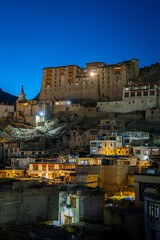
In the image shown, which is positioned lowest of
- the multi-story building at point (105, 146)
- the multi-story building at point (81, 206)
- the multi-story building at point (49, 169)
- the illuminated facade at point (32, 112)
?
the multi-story building at point (81, 206)

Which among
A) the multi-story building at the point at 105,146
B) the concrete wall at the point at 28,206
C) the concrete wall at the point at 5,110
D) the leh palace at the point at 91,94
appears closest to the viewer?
the concrete wall at the point at 28,206

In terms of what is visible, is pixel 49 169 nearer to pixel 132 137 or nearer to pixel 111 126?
pixel 132 137

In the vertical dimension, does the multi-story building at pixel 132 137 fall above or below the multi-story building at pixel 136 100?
below

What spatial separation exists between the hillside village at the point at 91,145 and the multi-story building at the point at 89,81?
0.30 metres

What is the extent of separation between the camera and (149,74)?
3359 inches

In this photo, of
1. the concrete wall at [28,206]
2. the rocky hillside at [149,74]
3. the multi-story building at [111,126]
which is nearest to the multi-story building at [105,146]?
the multi-story building at [111,126]

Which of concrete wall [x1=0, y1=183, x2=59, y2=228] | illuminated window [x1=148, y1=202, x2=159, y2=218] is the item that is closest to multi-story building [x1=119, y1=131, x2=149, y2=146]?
concrete wall [x1=0, y1=183, x2=59, y2=228]

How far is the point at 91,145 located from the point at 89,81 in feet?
127

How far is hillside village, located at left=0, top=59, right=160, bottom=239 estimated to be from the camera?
19062 mm

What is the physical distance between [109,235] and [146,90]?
178 ft

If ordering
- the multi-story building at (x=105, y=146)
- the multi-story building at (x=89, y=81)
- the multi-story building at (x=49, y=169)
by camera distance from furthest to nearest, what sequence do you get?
the multi-story building at (x=89, y=81) < the multi-story building at (x=105, y=146) < the multi-story building at (x=49, y=169)

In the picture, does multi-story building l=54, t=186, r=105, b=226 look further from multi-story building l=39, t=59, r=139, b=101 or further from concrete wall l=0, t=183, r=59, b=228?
multi-story building l=39, t=59, r=139, b=101

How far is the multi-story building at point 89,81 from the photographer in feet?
257

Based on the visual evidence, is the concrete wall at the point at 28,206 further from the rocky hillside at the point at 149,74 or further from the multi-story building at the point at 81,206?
the rocky hillside at the point at 149,74
